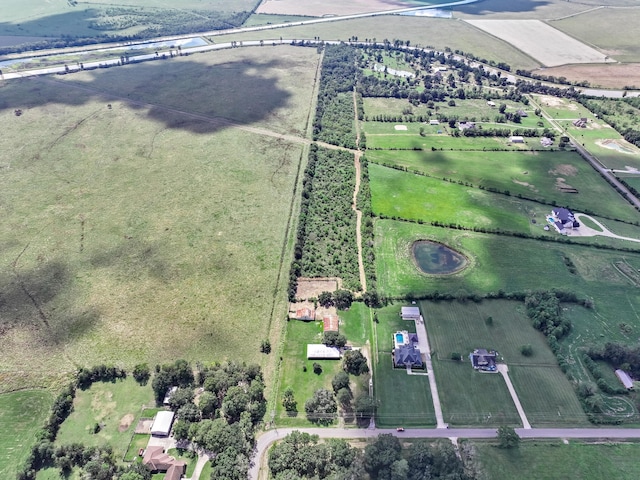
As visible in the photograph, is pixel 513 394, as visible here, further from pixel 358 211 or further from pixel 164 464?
pixel 358 211

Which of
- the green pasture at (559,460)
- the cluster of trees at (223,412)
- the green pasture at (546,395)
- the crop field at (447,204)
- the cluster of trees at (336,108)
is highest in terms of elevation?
the cluster of trees at (336,108)

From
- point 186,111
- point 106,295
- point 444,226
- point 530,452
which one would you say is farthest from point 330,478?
point 186,111

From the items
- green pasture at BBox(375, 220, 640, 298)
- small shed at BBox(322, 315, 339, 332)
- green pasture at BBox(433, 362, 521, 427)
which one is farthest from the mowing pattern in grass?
green pasture at BBox(433, 362, 521, 427)

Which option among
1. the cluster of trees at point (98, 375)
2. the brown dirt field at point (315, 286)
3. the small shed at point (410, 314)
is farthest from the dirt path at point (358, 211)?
the cluster of trees at point (98, 375)

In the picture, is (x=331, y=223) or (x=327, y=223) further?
(x=331, y=223)

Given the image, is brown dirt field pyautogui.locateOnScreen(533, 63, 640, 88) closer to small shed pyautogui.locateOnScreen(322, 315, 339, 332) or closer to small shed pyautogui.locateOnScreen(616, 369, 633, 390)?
small shed pyautogui.locateOnScreen(616, 369, 633, 390)

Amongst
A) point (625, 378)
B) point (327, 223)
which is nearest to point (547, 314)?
point (625, 378)

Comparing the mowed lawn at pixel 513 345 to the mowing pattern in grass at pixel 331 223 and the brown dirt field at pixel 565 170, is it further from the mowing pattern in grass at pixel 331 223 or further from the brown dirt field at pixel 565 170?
the brown dirt field at pixel 565 170
